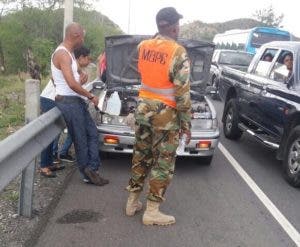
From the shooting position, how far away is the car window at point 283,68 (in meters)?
7.18

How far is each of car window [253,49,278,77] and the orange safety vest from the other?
377cm

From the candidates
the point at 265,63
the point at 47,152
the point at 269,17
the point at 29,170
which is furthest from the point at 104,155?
the point at 269,17

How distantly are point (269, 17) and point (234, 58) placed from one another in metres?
72.1

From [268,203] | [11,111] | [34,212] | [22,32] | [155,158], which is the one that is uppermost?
[22,32]

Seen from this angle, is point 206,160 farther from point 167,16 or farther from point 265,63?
point 167,16

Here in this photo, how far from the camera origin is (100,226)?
4785mm

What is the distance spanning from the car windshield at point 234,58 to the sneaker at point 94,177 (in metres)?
13.0

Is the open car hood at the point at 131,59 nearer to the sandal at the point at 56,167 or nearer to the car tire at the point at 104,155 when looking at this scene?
the car tire at the point at 104,155

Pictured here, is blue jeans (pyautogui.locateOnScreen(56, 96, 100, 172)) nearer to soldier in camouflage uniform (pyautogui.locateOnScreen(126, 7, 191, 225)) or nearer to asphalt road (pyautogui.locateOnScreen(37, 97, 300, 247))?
asphalt road (pyautogui.locateOnScreen(37, 97, 300, 247))

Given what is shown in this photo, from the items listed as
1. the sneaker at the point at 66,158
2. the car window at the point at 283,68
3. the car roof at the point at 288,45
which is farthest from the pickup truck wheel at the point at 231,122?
the sneaker at the point at 66,158

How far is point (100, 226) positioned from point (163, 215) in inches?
25.3

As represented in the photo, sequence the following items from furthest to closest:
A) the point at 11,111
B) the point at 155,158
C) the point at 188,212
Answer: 1. the point at 11,111
2. the point at 188,212
3. the point at 155,158

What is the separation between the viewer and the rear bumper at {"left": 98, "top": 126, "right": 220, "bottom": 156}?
6.53 metres

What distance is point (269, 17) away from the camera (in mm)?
86562
